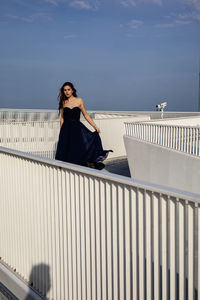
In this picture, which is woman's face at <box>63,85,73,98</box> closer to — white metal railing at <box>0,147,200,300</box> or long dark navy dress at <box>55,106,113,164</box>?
long dark navy dress at <box>55,106,113,164</box>

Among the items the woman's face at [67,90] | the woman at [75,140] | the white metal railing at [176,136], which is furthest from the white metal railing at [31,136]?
the woman's face at [67,90]

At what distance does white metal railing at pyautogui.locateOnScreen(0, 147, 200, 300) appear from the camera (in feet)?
8.26

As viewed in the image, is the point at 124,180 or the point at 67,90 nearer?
the point at 124,180

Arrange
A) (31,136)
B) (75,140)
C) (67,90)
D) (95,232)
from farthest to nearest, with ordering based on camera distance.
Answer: (31,136)
(75,140)
(67,90)
(95,232)

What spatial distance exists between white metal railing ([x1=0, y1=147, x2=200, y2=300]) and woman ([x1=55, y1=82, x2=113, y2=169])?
11.8 feet

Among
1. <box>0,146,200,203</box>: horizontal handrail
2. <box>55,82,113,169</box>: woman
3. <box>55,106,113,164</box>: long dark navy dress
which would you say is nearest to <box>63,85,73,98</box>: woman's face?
<box>55,82,113,169</box>: woman

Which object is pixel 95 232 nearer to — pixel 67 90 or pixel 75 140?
pixel 67 90

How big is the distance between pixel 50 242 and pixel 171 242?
1863mm

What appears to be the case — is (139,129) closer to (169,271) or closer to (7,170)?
(7,170)

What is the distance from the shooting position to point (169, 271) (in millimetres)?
2635

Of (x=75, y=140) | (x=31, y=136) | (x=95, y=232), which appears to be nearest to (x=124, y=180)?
(x=95, y=232)

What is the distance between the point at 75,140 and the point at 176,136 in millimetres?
3026

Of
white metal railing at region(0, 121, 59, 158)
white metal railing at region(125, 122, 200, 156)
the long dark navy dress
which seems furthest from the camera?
white metal railing at region(0, 121, 59, 158)

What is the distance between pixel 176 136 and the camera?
10250mm
